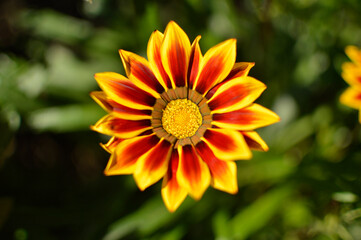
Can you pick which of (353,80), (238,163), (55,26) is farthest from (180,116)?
(55,26)

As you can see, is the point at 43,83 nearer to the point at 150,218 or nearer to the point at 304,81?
the point at 150,218

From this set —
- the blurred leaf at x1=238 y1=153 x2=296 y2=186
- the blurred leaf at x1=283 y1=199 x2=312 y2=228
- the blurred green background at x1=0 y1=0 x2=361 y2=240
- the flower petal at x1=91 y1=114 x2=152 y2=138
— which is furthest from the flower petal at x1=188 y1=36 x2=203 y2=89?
the blurred leaf at x1=283 y1=199 x2=312 y2=228

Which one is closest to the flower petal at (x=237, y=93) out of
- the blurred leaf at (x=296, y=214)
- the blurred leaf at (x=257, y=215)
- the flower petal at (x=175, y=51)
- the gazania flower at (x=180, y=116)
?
the gazania flower at (x=180, y=116)

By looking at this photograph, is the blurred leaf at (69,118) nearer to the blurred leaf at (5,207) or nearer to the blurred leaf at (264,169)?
the blurred leaf at (5,207)

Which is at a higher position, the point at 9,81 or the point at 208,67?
the point at 208,67

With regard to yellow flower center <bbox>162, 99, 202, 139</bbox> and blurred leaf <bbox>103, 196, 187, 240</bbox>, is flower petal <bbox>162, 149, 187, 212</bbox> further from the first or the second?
blurred leaf <bbox>103, 196, 187, 240</bbox>

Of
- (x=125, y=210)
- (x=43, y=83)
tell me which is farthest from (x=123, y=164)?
(x=43, y=83)

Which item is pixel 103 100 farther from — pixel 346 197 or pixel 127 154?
pixel 346 197
